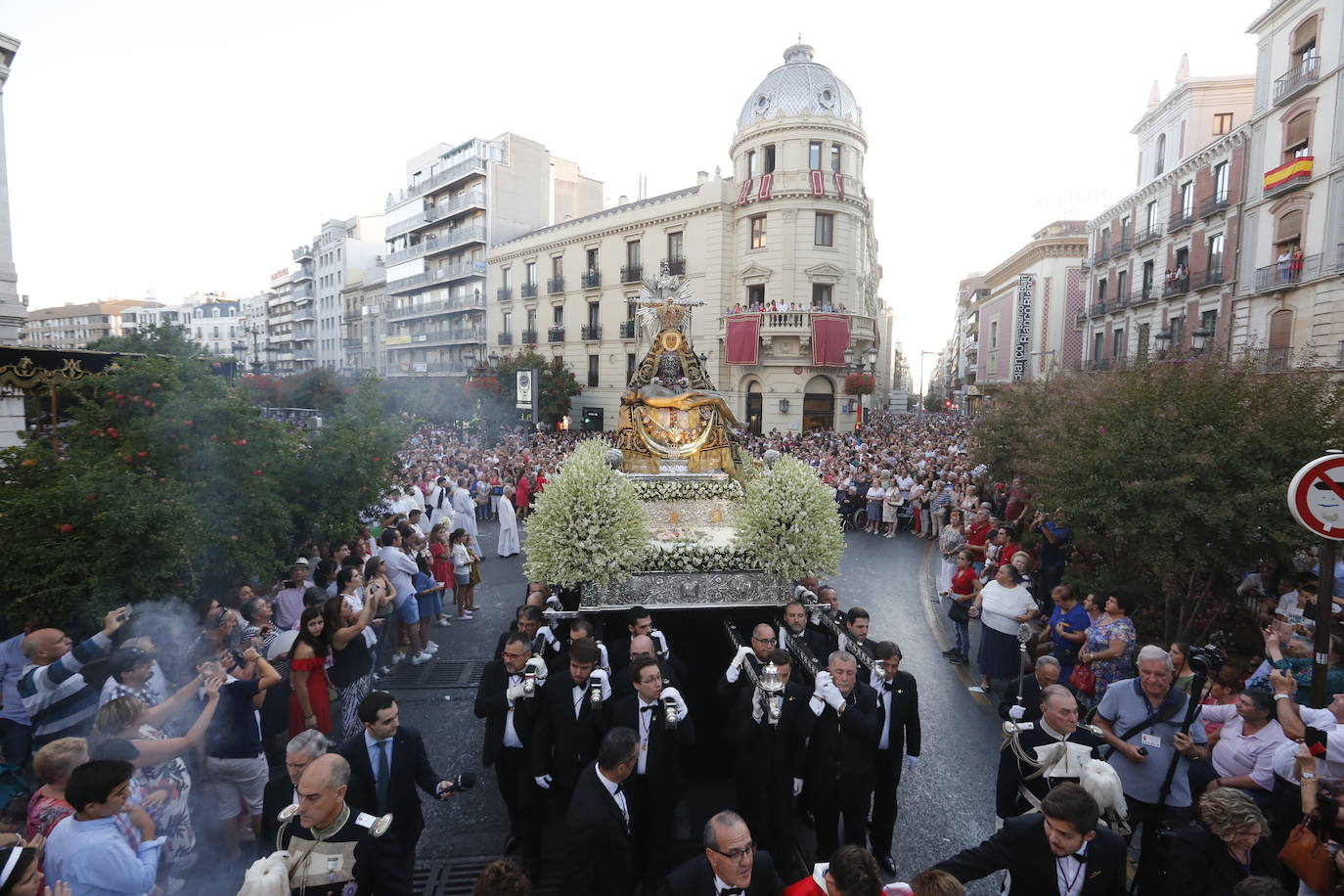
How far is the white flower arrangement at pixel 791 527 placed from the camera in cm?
735

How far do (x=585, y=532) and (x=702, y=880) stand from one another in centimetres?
437

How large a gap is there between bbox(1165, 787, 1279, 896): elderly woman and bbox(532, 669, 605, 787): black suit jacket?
363 cm

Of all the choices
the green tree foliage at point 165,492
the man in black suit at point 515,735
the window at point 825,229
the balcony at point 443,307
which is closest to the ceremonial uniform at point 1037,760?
the man in black suit at point 515,735

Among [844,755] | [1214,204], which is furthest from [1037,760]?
[1214,204]

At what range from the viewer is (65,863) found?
10.5 ft

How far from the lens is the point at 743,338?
32250 millimetres

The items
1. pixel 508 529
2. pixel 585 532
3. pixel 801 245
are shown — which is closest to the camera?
pixel 585 532

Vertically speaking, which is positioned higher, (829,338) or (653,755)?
(829,338)

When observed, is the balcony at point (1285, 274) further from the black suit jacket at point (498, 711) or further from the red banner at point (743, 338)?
the black suit jacket at point (498, 711)

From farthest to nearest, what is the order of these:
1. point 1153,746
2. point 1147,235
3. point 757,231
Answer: point 757,231 → point 1147,235 → point 1153,746

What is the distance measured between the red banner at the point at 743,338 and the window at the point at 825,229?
16.0 ft

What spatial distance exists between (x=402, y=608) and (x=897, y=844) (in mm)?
6701

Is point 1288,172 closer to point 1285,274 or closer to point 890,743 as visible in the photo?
point 1285,274

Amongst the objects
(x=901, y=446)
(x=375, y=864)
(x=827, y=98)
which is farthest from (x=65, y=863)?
(x=827, y=98)
